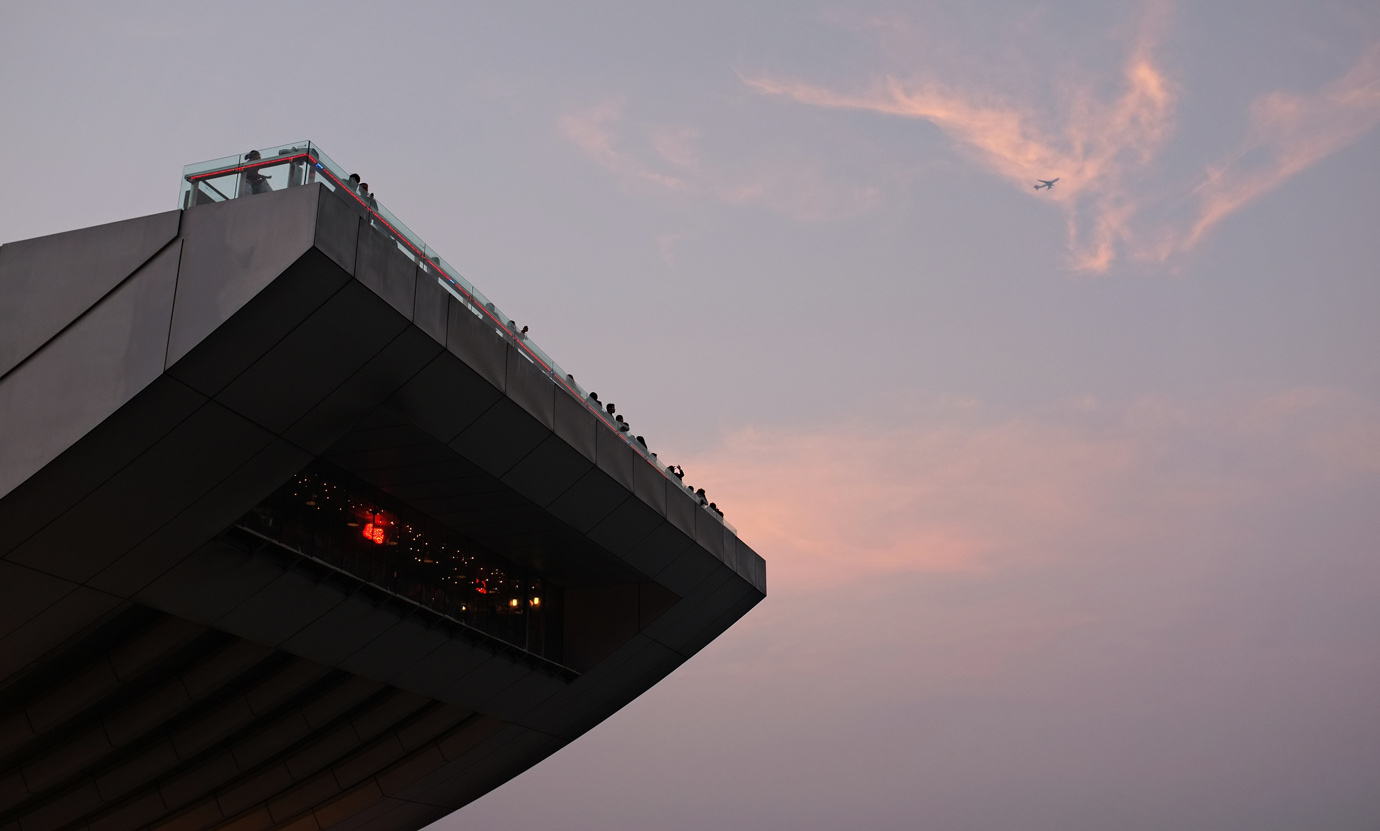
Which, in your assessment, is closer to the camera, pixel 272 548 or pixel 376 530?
pixel 272 548

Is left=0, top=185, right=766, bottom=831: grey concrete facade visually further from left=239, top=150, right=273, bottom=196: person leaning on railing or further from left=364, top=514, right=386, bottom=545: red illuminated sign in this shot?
left=364, top=514, right=386, bottom=545: red illuminated sign

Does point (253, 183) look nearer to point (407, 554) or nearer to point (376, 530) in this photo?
point (376, 530)

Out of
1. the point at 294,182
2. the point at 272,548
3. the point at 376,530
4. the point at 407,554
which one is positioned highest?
the point at 294,182

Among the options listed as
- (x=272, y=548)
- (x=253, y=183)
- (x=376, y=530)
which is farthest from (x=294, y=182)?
(x=376, y=530)

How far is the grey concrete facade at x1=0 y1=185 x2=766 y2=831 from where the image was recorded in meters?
17.4

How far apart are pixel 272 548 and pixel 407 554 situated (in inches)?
165

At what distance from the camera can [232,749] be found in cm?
2933

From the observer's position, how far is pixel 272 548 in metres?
22.3

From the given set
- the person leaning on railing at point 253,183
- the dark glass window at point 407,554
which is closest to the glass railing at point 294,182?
the person leaning on railing at point 253,183

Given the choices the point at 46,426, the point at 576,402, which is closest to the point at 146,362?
the point at 46,426

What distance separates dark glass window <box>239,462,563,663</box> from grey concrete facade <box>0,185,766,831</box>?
40 centimetres

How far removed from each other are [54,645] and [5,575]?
2891 millimetres

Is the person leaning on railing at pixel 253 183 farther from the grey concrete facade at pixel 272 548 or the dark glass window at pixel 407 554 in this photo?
the dark glass window at pixel 407 554

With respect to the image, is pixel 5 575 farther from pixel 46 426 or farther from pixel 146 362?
pixel 146 362
